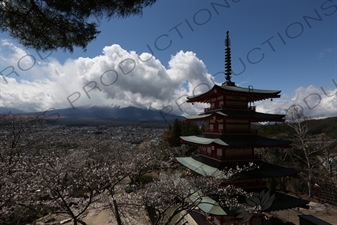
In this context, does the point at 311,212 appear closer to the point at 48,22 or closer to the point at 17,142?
the point at 48,22

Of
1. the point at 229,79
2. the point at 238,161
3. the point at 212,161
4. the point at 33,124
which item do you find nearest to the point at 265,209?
the point at 238,161

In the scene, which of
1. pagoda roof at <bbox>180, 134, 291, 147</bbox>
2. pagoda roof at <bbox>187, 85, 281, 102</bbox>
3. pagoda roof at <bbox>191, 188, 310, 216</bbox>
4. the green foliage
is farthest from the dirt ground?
the green foliage

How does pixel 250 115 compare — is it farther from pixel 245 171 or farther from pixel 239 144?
pixel 245 171

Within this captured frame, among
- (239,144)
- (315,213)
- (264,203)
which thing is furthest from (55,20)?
(315,213)

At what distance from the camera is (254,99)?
1167 cm

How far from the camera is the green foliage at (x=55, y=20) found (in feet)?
15.7

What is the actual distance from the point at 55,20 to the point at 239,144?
903cm

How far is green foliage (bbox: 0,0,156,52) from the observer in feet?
15.7

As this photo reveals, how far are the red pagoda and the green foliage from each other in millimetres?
6803

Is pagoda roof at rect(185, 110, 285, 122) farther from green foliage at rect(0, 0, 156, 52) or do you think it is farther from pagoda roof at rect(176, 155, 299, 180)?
green foliage at rect(0, 0, 156, 52)

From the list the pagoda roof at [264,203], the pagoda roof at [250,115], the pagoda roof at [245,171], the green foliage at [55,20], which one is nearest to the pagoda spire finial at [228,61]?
the pagoda roof at [250,115]

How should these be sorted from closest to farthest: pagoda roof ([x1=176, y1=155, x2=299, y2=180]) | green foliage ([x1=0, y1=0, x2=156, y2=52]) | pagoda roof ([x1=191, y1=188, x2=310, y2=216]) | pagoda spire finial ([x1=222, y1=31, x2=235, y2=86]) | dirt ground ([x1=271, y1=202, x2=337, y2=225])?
green foliage ([x1=0, y1=0, x2=156, y2=52]), pagoda roof ([x1=191, y1=188, x2=310, y2=216]), pagoda roof ([x1=176, y1=155, x2=299, y2=180]), dirt ground ([x1=271, y1=202, x2=337, y2=225]), pagoda spire finial ([x1=222, y1=31, x2=235, y2=86])

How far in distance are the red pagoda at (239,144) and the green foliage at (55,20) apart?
22.3ft

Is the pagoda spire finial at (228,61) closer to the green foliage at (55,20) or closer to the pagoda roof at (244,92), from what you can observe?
the pagoda roof at (244,92)
